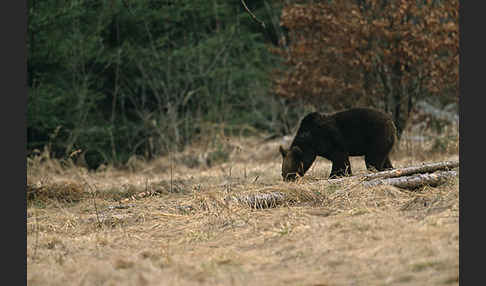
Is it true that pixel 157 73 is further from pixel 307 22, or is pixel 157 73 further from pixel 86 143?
pixel 307 22

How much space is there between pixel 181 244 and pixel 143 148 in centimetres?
1168

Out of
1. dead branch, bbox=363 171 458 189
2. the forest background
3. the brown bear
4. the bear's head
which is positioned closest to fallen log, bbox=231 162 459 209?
dead branch, bbox=363 171 458 189

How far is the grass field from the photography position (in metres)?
3.49

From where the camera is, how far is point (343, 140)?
760cm

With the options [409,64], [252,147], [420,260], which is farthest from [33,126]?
[420,260]

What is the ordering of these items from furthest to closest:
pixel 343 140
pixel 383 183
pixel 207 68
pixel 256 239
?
1. pixel 207 68
2. pixel 343 140
3. pixel 383 183
4. pixel 256 239

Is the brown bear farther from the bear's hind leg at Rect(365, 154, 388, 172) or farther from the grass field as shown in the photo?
the grass field

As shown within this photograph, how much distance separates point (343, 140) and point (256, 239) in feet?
11.0

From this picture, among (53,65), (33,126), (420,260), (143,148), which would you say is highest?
(420,260)


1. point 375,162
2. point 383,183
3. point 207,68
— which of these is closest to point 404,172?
point 383,183

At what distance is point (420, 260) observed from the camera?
344 centimetres

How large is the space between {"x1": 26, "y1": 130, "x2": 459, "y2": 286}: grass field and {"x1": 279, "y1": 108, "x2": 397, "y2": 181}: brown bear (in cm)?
54

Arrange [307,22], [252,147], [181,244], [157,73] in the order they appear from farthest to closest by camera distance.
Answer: [157,73], [252,147], [307,22], [181,244]

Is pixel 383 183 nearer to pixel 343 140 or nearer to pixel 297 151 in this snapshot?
pixel 343 140
